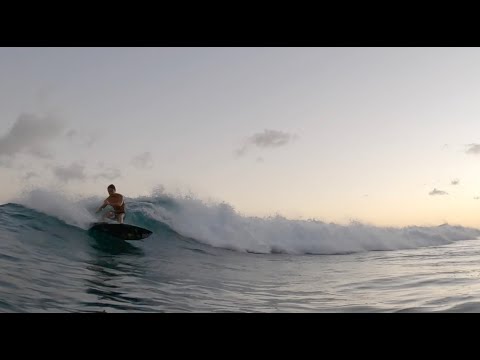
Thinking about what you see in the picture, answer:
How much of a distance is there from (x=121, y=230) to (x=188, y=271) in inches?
68.6

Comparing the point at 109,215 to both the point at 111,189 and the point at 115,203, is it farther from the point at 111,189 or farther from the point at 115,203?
the point at 111,189

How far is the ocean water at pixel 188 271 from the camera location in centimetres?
527

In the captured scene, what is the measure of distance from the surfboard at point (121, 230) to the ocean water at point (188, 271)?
220 millimetres

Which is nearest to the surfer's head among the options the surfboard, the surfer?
the surfer

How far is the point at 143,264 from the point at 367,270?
5055 mm

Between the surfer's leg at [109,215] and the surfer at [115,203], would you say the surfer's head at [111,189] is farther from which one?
the surfer's leg at [109,215]

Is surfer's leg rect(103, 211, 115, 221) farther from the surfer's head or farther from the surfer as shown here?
the surfer's head

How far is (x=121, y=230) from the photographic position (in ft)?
30.4

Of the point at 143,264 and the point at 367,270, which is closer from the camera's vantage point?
the point at 143,264

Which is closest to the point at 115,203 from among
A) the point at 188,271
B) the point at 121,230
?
the point at 121,230

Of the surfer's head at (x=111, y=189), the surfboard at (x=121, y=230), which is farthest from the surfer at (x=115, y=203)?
the surfboard at (x=121, y=230)
